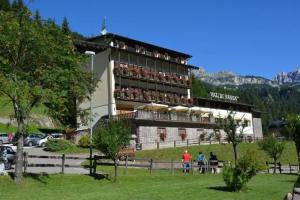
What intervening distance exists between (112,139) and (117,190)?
211 inches

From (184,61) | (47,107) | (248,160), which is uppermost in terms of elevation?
(184,61)

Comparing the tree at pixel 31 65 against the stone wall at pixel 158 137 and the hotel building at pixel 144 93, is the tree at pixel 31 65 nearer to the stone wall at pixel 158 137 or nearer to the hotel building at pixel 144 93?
the hotel building at pixel 144 93

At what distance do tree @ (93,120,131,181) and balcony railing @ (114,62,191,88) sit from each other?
34.7 m

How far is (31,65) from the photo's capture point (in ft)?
85.6

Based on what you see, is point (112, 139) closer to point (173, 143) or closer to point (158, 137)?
point (173, 143)

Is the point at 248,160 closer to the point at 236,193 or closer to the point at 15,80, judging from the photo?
the point at 236,193

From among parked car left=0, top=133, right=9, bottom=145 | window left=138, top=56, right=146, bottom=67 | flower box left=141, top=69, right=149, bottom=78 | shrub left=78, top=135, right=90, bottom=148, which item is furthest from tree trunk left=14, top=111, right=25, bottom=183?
window left=138, top=56, right=146, bottom=67

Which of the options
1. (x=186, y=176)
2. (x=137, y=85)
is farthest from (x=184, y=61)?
(x=186, y=176)

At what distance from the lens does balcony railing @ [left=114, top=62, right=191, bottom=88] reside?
63562mm

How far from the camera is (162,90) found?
71.3 metres

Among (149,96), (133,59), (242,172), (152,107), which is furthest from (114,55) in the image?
(242,172)

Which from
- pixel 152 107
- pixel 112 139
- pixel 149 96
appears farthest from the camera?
pixel 149 96

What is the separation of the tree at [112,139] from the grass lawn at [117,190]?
175cm

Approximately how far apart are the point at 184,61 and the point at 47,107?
2151 inches
